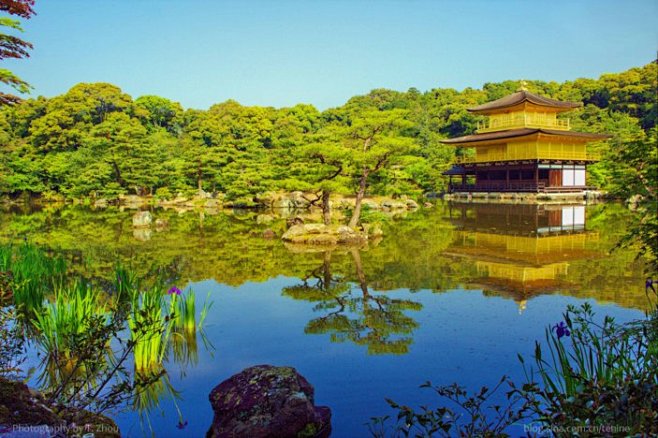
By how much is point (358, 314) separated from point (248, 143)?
28433 mm

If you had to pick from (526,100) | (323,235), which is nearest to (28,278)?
(323,235)

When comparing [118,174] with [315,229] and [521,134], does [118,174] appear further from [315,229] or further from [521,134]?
[521,134]

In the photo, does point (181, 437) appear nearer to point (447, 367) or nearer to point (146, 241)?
point (447, 367)

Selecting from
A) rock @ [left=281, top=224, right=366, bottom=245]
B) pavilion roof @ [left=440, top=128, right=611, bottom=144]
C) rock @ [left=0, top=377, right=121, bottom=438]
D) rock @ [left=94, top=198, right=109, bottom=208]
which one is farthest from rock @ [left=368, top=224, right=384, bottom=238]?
rock @ [left=94, top=198, right=109, bottom=208]

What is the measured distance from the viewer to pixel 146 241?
561 inches

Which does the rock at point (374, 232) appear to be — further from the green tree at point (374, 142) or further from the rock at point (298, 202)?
the rock at point (298, 202)

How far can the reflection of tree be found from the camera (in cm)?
564

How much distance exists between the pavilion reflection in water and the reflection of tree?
1.77 meters

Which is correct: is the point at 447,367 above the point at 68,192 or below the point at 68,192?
below

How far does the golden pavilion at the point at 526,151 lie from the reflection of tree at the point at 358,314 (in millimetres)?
23073

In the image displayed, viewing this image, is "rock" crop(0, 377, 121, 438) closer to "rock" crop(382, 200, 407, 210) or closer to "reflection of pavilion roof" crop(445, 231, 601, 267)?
"reflection of pavilion roof" crop(445, 231, 601, 267)

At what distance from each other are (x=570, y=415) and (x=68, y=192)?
37.3 metres

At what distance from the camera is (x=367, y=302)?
7324 millimetres

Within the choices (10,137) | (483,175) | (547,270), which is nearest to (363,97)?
(483,175)
